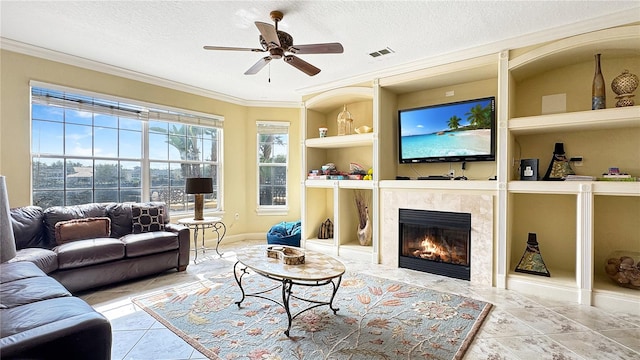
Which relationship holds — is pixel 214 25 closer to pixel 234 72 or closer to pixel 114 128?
pixel 234 72

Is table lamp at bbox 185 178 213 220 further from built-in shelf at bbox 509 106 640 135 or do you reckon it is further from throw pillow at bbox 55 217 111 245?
built-in shelf at bbox 509 106 640 135

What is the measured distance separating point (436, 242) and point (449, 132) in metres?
1.48

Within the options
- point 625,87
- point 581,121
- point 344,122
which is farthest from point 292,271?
point 625,87

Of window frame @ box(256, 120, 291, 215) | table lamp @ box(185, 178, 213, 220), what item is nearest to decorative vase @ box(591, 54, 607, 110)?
window frame @ box(256, 120, 291, 215)

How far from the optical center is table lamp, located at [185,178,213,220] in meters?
4.32

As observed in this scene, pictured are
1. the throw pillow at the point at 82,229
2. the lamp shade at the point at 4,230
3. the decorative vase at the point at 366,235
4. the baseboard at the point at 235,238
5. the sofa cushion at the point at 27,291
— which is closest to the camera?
the lamp shade at the point at 4,230

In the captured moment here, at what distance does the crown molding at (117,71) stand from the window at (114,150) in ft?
1.23

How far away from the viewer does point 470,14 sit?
273cm

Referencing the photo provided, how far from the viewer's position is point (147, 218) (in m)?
4.01

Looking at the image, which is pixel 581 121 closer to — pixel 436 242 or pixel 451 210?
pixel 451 210

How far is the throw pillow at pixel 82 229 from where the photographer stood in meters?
3.27

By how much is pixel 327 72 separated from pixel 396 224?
241 centimetres

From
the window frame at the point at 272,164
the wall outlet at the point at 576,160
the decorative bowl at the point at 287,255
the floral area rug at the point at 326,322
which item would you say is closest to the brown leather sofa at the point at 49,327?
the floral area rug at the point at 326,322

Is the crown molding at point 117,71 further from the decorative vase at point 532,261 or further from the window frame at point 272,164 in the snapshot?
the decorative vase at point 532,261
